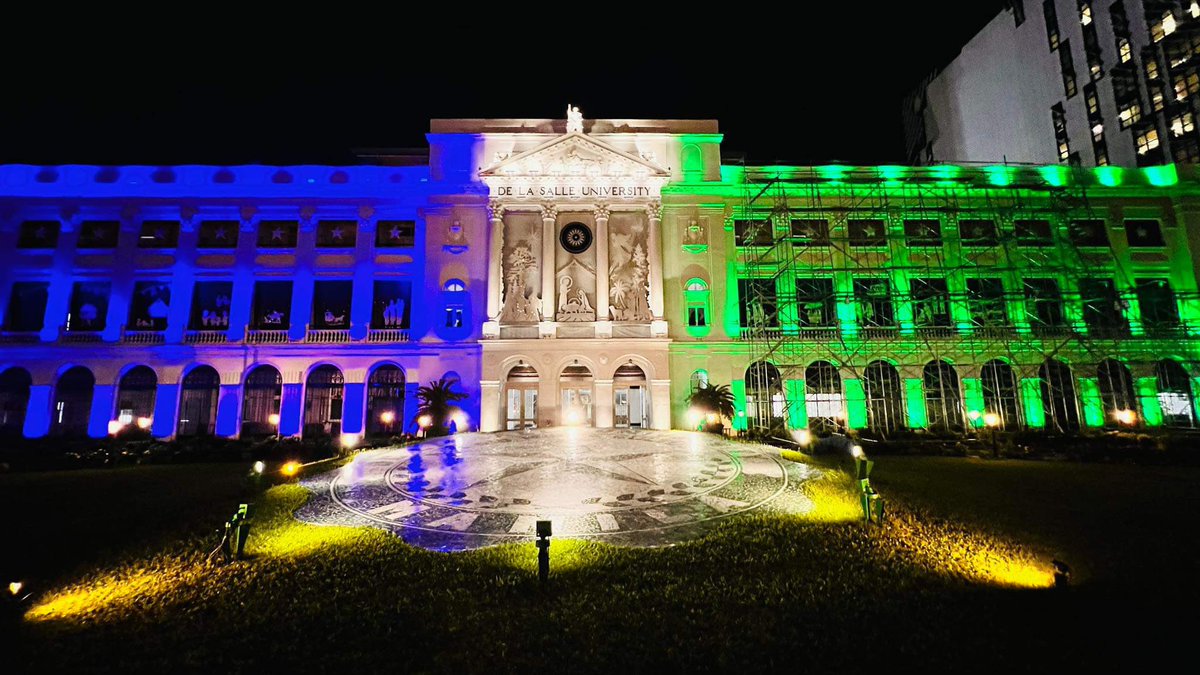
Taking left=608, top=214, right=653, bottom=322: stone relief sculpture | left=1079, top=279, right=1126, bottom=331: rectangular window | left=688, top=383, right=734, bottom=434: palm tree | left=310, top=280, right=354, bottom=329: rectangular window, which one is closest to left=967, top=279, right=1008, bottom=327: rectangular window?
left=1079, top=279, right=1126, bottom=331: rectangular window

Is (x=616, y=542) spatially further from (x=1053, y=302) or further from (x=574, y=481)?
(x=1053, y=302)

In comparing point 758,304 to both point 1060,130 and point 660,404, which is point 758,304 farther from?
point 1060,130

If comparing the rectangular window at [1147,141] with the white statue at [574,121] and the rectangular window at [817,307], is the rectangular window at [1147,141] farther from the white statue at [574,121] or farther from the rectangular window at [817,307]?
the white statue at [574,121]

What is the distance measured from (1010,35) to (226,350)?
62.6 metres

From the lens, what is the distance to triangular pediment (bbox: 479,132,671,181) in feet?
94.2

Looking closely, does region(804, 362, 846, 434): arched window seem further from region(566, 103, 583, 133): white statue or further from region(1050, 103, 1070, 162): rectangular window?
region(1050, 103, 1070, 162): rectangular window

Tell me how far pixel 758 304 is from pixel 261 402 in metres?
27.9

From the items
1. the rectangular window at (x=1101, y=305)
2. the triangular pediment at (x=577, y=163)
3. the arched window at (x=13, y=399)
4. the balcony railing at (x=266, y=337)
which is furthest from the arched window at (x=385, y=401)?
the rectangular window at (x=1101, y=305)

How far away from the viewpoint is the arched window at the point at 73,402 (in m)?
26.7

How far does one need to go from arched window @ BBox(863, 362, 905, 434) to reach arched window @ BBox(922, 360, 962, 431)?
1.60 m

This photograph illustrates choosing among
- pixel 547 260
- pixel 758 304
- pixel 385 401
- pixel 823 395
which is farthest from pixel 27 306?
pixel 823 395

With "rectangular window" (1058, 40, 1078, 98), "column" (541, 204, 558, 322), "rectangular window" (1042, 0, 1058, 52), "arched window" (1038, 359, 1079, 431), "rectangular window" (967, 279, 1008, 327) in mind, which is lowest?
"arched window" (1038, 359, 1079, 431)

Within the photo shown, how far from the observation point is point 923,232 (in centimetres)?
2834

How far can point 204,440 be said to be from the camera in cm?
2466
